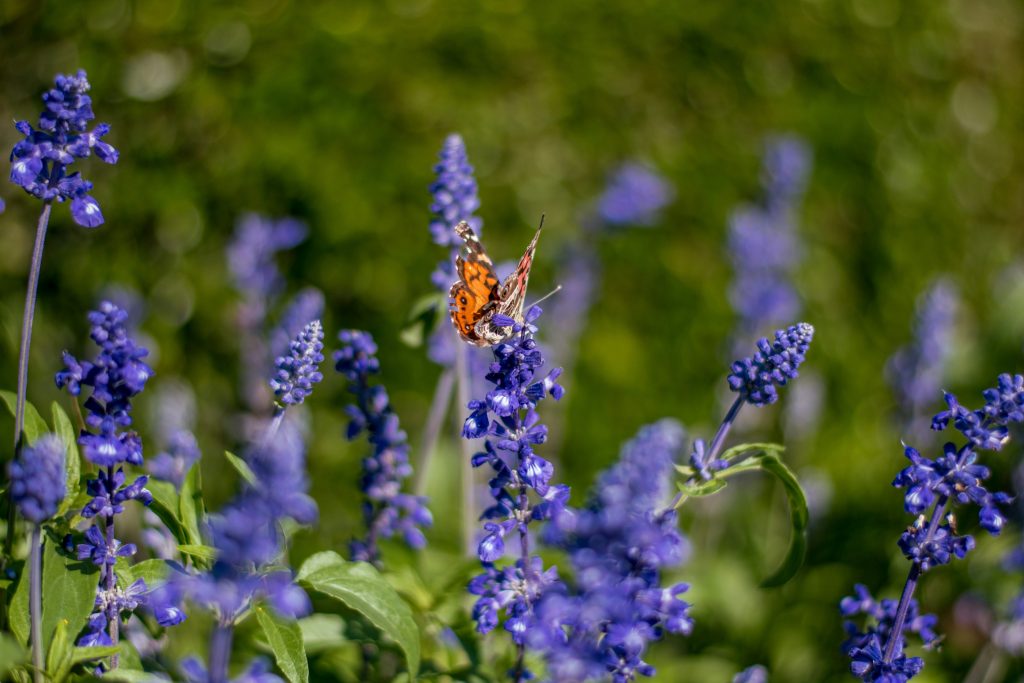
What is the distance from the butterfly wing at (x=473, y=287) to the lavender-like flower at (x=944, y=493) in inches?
50.3

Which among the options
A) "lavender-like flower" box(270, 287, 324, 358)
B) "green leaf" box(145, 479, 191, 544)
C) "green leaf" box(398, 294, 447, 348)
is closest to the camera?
"green leaf" box(145, 479, 191, 544)

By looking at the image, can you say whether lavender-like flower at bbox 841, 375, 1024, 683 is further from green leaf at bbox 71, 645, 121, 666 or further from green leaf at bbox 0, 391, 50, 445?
green leaf at bbox 0, 391, 50, 445

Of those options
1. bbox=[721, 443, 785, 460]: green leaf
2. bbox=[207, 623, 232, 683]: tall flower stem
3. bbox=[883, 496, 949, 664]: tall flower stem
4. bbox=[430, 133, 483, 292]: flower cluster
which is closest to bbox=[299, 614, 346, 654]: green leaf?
bbox=[207, 623, 232, 683]: tall flower stem

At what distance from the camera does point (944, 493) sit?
2.50m

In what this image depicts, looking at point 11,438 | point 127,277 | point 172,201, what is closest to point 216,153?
point 172,201

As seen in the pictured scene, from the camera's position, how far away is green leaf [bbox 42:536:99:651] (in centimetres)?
250

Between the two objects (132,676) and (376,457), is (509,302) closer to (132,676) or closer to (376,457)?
(376,457)

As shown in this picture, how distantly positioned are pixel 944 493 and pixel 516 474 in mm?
1096

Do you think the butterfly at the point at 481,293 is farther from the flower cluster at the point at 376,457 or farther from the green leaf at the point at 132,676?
the green leaf at the point at 132,676

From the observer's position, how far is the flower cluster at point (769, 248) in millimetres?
5602

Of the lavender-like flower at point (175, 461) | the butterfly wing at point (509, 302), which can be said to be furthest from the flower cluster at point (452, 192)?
the lavender-like flower at point (175, 461)

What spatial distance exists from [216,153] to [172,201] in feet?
1.33

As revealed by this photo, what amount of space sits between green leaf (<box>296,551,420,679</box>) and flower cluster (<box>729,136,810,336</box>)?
345cm

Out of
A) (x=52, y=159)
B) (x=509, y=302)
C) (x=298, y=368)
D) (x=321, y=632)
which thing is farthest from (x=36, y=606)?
(x=509, y=302)
